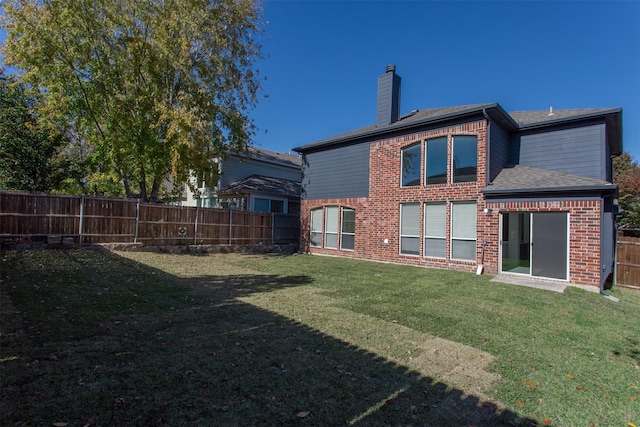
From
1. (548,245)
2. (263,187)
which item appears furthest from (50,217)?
(548,245)

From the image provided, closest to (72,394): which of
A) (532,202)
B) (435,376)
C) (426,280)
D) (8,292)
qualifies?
(435,376)

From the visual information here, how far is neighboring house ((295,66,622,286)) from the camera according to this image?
32.4 feet

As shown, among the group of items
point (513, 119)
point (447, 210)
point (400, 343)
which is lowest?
point (400, 343)

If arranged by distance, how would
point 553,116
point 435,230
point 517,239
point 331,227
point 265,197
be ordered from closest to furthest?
point 553,116
point 435,230
point 517,239
point 331,227
point 265,197

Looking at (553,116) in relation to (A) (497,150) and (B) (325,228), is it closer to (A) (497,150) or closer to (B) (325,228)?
(A) (497,150)

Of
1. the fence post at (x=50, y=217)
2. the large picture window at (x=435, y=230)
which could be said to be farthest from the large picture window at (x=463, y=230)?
the fence post at (x=50, y=217)

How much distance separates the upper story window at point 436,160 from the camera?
12.5 meters

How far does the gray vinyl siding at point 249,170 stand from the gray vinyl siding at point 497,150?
42.4 ft

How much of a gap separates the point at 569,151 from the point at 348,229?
8679mm

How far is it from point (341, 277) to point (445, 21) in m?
9.84

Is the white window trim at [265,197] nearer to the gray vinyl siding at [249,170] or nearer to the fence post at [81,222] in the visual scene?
the gray vinyl siding at [249,170]

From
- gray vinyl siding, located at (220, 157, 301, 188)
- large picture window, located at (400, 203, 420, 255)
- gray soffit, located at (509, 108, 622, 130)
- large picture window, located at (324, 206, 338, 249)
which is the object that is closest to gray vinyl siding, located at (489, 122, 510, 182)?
gray soffit, located at (509, 108, 622, 130)

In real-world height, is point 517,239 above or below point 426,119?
below

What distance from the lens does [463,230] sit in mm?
11836
